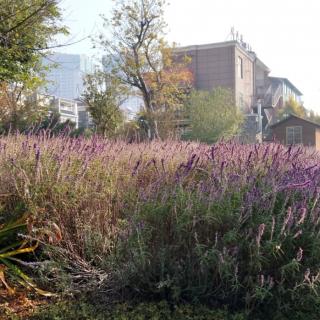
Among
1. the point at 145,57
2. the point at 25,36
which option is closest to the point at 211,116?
the point at 145,57

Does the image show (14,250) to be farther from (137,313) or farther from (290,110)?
(290,110)

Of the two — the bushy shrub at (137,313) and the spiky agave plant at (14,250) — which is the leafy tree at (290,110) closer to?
the spiky agave plant at (14,250)

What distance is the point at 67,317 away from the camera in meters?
3.17

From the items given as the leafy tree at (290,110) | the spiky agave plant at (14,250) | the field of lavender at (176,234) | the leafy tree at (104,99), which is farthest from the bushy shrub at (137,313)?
the leafy tree at (290,110)

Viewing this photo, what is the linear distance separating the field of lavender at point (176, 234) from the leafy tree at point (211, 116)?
81.5ft

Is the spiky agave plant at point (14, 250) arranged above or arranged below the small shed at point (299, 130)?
below

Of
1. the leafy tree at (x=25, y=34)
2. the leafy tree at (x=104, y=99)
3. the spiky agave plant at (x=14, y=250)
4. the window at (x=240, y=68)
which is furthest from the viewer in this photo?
the window at (x=240, y=68)

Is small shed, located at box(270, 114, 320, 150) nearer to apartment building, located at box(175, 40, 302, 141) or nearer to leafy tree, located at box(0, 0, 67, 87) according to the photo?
apartment building, located at box(175, 40, 302, 141)

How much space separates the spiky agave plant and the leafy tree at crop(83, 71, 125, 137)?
17103mm

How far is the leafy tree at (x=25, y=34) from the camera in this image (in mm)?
9805

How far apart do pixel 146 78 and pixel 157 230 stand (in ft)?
70.6

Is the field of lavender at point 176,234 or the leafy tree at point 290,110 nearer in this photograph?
the field of lavender at point 176,234

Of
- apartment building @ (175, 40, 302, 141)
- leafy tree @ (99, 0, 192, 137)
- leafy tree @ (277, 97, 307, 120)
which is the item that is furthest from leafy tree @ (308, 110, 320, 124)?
leafy tree @ (99, 0, 192, 137)

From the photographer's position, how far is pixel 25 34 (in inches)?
441
